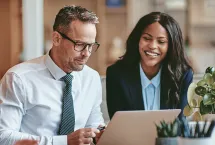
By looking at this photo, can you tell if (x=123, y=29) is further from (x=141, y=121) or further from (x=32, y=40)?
(x=141, y=121)

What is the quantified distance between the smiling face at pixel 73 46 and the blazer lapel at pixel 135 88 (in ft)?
1.57

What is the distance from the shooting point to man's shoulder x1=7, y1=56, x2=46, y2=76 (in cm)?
207

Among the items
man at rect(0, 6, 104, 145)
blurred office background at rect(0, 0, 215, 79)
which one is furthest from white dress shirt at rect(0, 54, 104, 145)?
blurred office background at rect(0, 0, 215, 79)

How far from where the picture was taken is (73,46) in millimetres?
2078

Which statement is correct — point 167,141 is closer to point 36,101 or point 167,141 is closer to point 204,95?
point 204,95

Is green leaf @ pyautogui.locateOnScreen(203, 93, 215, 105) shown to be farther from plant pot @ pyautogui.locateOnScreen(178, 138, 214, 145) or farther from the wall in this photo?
the wall

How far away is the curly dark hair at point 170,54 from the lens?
2549mm

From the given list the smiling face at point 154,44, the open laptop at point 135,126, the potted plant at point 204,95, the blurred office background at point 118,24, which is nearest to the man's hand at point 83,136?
the open laptop at point 135,126

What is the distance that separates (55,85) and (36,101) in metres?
0.11

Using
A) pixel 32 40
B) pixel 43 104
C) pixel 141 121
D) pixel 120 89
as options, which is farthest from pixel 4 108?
pixel 32 40

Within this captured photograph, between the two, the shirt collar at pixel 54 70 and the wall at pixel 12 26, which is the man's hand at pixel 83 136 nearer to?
the shirt collar at pixel 54 70

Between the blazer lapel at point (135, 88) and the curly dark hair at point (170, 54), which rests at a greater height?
the curly dark hair at point (170, 54)

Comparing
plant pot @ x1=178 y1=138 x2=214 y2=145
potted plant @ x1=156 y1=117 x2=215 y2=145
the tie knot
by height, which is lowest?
plant pot @ x1=178 y1=138 x2=214 y2=145

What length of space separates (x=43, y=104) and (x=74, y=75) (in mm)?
226
